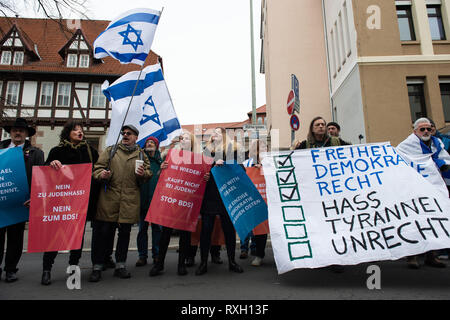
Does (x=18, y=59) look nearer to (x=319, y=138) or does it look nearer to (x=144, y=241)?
(x=144, y=241)

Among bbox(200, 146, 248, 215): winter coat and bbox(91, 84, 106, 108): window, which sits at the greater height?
bbox(91, 84, 106, 108): window

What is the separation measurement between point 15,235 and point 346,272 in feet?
13.3

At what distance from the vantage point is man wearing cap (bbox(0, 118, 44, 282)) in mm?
3576

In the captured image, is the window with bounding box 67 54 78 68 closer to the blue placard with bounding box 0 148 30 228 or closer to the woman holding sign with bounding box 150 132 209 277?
the blue placard with bounding box 0 148 30 228

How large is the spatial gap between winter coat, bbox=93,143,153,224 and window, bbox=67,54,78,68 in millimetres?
20660

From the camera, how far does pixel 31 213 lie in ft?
11.0

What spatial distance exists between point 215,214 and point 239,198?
386mm

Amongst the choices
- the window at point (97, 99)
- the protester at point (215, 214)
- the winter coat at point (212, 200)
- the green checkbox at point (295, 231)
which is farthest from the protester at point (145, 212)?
the window at point (97, 99)

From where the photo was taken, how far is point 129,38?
14.7ft

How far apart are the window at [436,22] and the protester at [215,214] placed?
12857mm

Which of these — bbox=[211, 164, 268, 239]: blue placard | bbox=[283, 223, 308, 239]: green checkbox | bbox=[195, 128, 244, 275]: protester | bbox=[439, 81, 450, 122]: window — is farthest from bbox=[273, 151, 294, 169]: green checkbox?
bbox=[439, 81, 450, 122]: window

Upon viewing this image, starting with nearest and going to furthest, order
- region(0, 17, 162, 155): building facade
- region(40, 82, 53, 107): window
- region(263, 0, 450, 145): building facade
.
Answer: region(263, 0, 450, 145): building facade < region(0, 17, 162, 155): building facade < region(40, 82, 53, 107): window

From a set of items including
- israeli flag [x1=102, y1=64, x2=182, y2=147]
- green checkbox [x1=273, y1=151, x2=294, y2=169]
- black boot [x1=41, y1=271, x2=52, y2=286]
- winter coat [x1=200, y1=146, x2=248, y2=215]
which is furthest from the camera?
israeli flag [x1=102, y1=64, x2=182, y2=147]

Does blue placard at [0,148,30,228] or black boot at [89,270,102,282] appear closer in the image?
black boot at [89,270,102,282]
